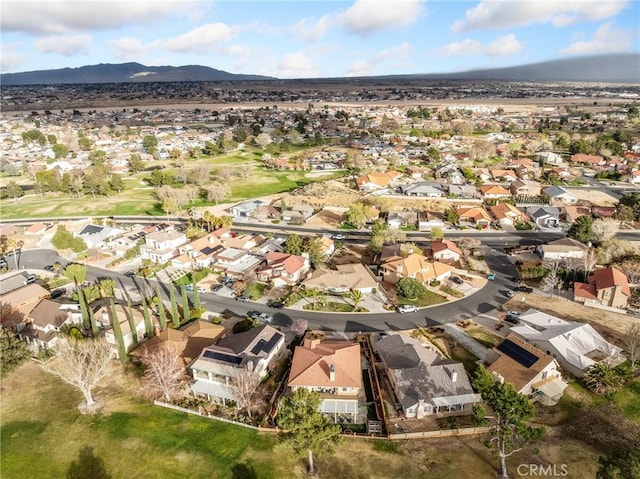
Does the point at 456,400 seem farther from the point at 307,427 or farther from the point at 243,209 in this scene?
the point at 243,209

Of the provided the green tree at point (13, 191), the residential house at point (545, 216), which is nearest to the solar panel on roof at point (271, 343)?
the residential house at point (545, 216)

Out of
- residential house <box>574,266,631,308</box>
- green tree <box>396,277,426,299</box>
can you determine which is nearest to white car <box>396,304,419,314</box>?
green tree <box>396,277,426,299</box>

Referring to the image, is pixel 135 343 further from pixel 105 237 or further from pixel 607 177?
pixel 607 177

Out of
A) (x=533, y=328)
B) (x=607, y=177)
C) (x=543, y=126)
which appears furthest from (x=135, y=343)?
(x=543, y=126)

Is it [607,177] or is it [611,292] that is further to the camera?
[607,177]

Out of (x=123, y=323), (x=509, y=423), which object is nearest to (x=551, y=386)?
(x=509, y=423)

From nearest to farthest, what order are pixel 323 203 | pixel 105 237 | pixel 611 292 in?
1. pixel 611 292
2. pixel 105 237
3. pixel 323 203
